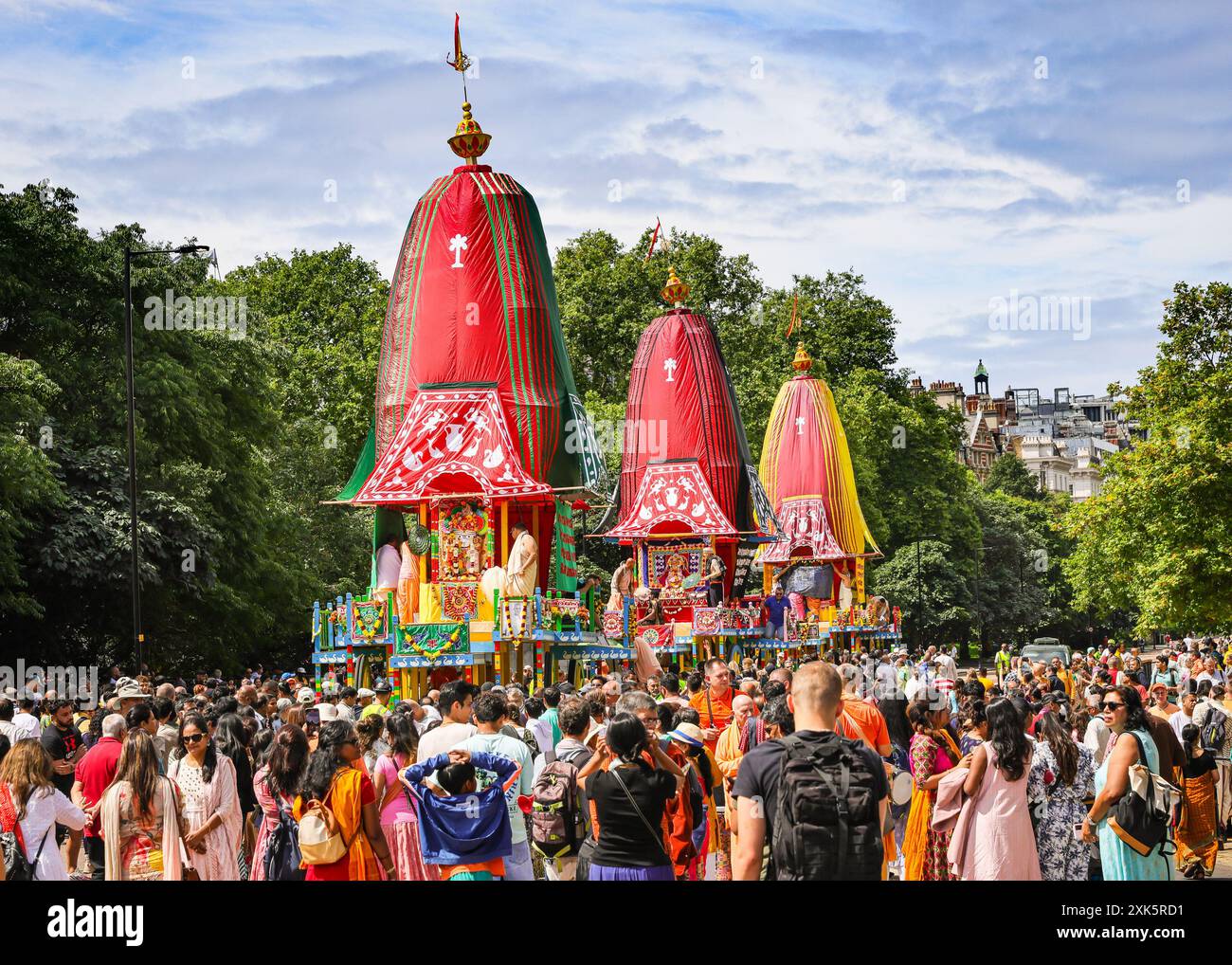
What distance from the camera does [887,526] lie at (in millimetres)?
62750

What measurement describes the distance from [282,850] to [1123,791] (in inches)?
184

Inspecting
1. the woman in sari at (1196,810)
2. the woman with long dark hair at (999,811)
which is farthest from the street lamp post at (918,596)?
the woman with long dark hair at (999,811)

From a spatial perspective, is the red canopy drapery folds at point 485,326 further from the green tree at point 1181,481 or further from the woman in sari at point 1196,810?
Answer: the woman in sari at point 1196,810

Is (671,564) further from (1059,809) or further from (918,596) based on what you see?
(1059,809)

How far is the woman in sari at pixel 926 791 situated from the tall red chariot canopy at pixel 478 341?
60.4 feet

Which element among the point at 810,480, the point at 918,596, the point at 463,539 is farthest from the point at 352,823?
the point at 918,596

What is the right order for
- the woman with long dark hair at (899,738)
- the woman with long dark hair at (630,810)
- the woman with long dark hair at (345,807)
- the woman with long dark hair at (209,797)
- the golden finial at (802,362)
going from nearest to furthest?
1. the woman with long dark hair at (630,810)
2. the woman with long dark hair at (345,807)
3. the woman with long dark hair at (209,797)
4. the woman with long dark hair at (899,738)
5. the golden finial at (802,362)

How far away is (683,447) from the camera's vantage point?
40.3 m

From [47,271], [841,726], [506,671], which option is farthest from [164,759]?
[47,271]

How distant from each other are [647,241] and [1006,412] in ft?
301

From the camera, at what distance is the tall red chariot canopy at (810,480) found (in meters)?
48.7

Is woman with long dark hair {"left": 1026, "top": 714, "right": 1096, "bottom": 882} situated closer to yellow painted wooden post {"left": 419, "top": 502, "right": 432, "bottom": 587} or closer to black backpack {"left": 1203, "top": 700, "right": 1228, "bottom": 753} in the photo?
black backpack {"left": 1203, "top": 700, "right": 1228, "bottom": 753}
